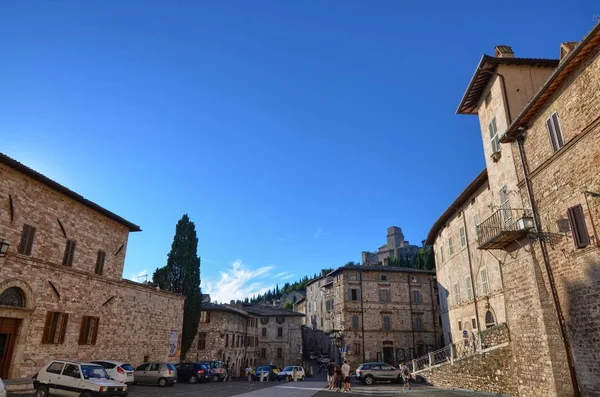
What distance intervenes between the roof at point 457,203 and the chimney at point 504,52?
579cm

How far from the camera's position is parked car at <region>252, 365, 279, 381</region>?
104 ft

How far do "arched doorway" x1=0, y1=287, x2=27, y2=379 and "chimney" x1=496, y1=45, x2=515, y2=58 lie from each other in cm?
2429

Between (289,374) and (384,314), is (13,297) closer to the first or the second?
(289,374)

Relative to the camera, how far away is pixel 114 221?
24484mm

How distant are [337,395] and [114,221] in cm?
1711

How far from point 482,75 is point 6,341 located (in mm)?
24337

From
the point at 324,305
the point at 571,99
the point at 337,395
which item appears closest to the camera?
the point at 571,99

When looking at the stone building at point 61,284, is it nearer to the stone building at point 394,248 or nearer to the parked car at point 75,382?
the parked car at point 75,382

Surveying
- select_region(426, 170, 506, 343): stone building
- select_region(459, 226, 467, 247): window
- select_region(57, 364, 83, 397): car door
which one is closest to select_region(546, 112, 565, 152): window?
select_region(426, 170, 506, 343): stone building

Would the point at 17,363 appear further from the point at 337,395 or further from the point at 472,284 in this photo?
the point at 472,284

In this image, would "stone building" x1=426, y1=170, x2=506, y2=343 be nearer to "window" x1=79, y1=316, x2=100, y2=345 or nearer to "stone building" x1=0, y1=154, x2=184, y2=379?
"stone building" x1=0, y1=154, x2=184, y2=379

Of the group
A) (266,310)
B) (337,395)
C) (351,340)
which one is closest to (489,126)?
(337,395)

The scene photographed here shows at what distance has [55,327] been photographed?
749 inches

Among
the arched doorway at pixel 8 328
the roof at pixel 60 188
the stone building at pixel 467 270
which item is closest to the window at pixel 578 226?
the stone building at pixel 467 270
